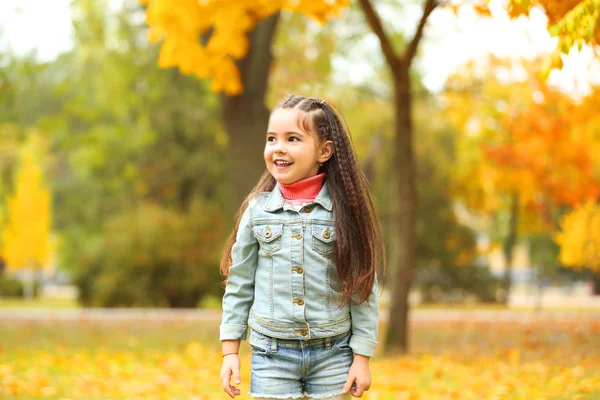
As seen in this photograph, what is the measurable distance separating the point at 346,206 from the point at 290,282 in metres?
0.36

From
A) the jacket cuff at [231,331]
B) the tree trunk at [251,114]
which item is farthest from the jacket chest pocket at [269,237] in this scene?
the tree trunk at [251,114]

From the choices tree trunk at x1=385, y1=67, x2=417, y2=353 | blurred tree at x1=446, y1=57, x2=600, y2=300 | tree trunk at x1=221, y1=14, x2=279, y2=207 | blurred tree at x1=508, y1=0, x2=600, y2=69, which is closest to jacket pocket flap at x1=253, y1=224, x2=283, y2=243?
blurred tree at x1=508, y1=0, x2=600, y2=69

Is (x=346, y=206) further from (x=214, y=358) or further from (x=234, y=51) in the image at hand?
(x=214, y=358)

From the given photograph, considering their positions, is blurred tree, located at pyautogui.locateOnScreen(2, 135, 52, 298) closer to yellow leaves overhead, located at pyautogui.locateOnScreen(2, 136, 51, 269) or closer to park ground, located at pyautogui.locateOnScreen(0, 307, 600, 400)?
yellow leaves overhead, located at pyautogui.locateOnScreen(2, 136, 51, 269)

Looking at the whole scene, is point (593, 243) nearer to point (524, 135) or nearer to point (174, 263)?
point (524, 135)

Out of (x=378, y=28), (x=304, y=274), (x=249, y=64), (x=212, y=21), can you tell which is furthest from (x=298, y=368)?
(x=249, y=64)

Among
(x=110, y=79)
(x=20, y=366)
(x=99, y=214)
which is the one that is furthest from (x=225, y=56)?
(x=99, y=214)

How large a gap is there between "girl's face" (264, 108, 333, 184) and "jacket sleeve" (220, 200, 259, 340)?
0.21 m

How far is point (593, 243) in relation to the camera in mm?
14484

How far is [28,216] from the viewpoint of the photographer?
1314 inches

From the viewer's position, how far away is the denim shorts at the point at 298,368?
280cm

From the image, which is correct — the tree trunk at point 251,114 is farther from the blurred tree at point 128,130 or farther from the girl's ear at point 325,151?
the girl's ear at point 325,151

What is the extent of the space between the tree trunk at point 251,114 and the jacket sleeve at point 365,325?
285 inches

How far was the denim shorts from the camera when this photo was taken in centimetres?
280
